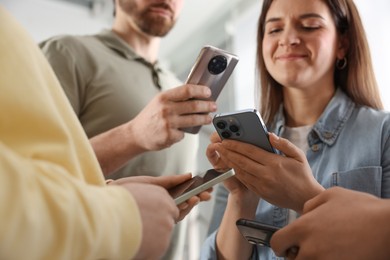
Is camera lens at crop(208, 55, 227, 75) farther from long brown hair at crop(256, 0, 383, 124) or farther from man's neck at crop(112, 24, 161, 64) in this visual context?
man's neck at crop(112, 24, 161, 64)

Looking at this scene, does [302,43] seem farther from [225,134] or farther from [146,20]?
[146,20]

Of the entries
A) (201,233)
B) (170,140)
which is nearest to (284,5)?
(170,140)

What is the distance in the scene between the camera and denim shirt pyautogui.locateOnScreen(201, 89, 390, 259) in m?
0.71

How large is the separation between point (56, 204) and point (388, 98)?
1269 millimetres

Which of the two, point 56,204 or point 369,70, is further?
point 369,70

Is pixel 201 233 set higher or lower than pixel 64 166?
lower

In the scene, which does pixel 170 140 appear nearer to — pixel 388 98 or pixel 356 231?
pixel 356 231

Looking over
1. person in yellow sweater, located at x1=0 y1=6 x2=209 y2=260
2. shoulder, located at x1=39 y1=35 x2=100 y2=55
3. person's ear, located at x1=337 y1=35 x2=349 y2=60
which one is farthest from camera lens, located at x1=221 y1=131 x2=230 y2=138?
shoulder, located at x1=39 y1=35 x2=100 y2=55

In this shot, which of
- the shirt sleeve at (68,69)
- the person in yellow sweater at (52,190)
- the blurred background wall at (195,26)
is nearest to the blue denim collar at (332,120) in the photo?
the person in yellow sweater at (52,190)

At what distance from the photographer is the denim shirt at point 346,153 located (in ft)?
2.33

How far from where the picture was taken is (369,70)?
89 cm

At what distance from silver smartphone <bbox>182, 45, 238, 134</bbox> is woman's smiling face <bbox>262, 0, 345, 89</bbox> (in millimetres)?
99

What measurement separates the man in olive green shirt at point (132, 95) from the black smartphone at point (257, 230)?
0.29 meters

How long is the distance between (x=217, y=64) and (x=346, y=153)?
0.92 ft
